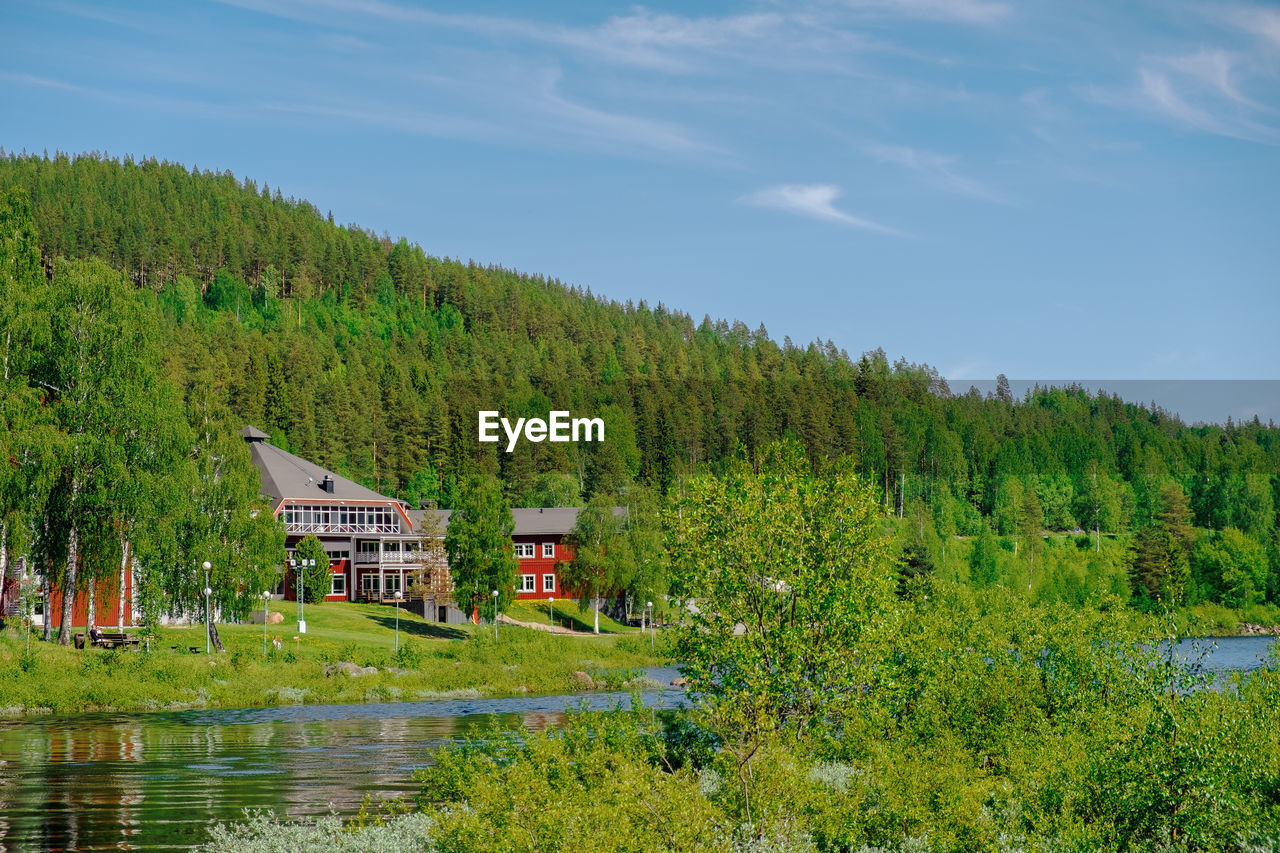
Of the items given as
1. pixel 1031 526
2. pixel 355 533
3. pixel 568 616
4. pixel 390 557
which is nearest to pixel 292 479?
pixel 355 533

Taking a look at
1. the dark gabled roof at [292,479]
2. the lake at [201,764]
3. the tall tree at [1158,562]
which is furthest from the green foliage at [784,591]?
the tall tree at [1158,562]

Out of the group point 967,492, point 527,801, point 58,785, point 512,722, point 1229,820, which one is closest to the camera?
point 527,801

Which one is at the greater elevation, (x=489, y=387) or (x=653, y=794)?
(x=489, y=387)

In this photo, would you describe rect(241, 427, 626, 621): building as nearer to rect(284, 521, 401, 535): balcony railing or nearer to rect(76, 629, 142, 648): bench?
rect(284, 521, 401, 535): balcony railing

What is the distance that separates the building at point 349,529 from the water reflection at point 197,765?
40361mm

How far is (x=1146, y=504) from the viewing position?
163750mm

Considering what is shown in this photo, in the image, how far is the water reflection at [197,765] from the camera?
23719 millimetres

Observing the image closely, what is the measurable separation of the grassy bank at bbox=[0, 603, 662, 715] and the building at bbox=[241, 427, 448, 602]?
11453 millimetres

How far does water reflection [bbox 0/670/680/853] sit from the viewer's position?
934 inches

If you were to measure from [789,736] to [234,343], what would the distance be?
145379mm

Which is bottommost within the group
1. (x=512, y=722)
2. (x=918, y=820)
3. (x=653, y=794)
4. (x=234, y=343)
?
(x=512, y=722)

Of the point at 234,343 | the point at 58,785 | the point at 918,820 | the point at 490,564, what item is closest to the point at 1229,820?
the point at 918,820

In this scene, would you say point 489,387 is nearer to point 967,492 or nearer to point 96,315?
point 967,492

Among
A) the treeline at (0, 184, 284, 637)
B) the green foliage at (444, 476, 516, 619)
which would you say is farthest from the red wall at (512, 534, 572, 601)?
the treeline at (0, 184, 284, 637)
